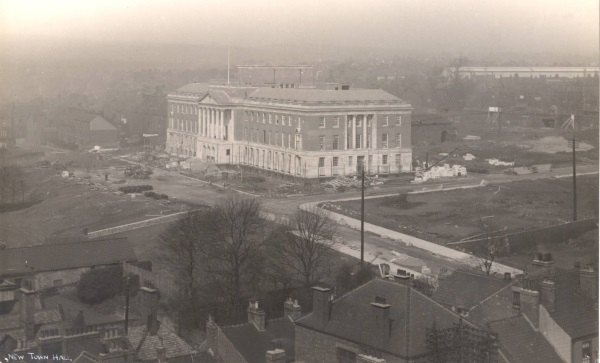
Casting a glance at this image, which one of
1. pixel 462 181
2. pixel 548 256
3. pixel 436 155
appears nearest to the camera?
pixel 548 256

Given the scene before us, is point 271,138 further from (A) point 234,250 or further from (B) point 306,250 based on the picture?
(A) point 234,250

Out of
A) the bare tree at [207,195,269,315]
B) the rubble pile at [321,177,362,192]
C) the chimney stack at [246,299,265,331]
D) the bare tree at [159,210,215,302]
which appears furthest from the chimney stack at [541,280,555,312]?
the rubble pile at [321,177,362,192]

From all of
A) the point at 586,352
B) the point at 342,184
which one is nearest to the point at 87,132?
the point at 342,184

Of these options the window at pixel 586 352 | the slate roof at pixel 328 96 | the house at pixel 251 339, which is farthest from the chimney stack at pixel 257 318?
the slate roof at pixel 328 96

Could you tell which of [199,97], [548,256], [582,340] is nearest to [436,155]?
[199,97]

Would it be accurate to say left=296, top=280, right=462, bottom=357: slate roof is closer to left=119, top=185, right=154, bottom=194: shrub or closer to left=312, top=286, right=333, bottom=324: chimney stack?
left=312, top=286, right=333, bottom=324: chimney stack

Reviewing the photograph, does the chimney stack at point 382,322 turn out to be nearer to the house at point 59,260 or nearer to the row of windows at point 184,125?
the house at point 59,260

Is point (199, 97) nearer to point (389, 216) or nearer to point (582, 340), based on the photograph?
point (389, 216)
